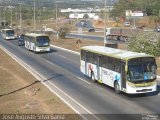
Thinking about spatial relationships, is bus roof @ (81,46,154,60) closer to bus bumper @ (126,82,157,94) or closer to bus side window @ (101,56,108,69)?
bus side window @ (101,56,108,69)

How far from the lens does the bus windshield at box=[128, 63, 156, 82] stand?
24328mm

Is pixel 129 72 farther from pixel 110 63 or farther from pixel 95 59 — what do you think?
pixel 95 59

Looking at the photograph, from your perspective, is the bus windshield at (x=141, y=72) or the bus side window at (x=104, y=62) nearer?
the bus windshield at (x=141, y=72)

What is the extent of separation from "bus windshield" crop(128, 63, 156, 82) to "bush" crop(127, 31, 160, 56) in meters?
17.2

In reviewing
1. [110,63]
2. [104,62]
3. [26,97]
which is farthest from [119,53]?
[26,97]

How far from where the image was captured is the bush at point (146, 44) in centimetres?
4209

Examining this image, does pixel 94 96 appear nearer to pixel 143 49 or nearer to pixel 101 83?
pixel 101 83

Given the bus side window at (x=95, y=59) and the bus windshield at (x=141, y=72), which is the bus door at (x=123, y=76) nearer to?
the bus windshield at (x=141, y=72)

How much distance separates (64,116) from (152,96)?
730 cm

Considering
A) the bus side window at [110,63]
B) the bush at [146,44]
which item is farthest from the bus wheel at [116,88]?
the bush at [146,44]

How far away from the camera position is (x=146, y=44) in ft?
139

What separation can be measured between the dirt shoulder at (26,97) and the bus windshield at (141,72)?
14.6ft

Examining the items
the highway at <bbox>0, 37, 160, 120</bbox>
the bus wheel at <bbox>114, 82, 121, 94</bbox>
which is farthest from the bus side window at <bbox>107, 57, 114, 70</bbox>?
the highway at <bbox>0, 37, 160, 120</bbox>

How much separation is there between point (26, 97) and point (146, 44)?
796 inches
